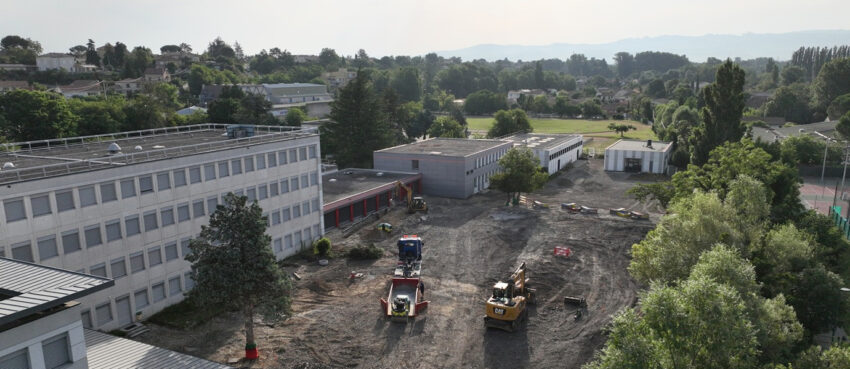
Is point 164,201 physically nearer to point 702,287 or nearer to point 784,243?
point 702,287

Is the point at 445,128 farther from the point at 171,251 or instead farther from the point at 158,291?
the point at 158,291

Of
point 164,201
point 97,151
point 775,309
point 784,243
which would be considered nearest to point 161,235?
point 164,201

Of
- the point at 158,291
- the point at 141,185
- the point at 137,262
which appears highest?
the point at 141,185

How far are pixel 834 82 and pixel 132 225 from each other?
7108 inches

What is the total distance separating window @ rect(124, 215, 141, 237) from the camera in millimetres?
33625

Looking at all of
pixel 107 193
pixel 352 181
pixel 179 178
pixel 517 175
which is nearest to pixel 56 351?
pixel 107 193

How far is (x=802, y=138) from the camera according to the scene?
87562mm

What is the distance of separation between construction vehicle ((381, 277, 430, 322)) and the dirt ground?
1.95 feet

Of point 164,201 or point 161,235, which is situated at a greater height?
point 164,201

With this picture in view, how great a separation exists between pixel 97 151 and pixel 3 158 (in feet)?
19.3

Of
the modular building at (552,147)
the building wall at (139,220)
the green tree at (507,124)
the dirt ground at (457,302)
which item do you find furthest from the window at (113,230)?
the green tree at (507,124)

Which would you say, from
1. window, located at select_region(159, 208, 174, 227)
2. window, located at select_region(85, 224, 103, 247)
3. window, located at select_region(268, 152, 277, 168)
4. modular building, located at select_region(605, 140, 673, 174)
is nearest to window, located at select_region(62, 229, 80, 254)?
window, located at select_region(85, 224, 103, 247)

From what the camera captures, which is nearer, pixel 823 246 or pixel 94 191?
pixel 94 191

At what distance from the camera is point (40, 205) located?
2964 centimetres
